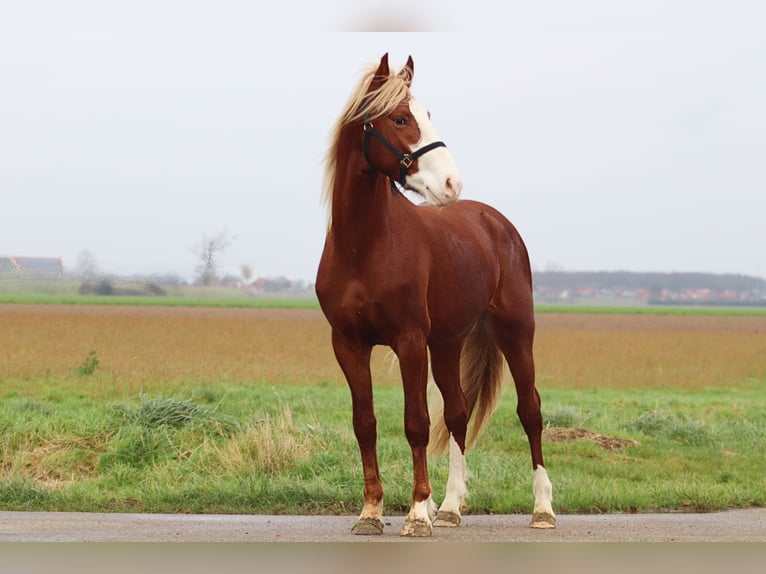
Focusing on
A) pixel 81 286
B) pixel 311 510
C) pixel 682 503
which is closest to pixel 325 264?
pixel 311 510

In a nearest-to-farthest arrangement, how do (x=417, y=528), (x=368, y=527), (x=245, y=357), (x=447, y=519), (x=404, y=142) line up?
(x=404, y=142)
(x=417, y=528)
(x=368, y=527)
(x=447, y=519)
(x=245, y=357)

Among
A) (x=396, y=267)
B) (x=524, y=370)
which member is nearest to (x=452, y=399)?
(x=524, y=370)

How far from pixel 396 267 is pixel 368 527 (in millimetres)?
1702

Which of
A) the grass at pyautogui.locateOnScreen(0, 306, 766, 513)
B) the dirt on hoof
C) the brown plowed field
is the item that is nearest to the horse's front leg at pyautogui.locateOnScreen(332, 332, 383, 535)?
the grass at pyautogui.locateOnScreen(0, 306, 766, 513)

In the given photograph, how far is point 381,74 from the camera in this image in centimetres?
671

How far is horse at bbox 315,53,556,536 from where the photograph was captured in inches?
257

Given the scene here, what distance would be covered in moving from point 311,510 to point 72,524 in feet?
6.24

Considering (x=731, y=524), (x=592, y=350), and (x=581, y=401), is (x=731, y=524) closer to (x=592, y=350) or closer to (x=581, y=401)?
(x=581, y=401)

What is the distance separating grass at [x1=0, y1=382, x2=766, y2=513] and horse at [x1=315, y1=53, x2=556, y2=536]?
1354 mm

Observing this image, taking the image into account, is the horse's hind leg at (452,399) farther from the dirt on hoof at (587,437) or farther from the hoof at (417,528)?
the dirt on hoof at (587,437)

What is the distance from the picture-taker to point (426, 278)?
6.98 m

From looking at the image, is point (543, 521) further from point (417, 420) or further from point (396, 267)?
point (396, 267)

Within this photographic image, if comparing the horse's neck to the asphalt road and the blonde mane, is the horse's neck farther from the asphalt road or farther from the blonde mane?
the asphalt road

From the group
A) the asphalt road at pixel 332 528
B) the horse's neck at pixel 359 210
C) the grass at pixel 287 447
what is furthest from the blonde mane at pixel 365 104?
the grass at pixel 287 447
